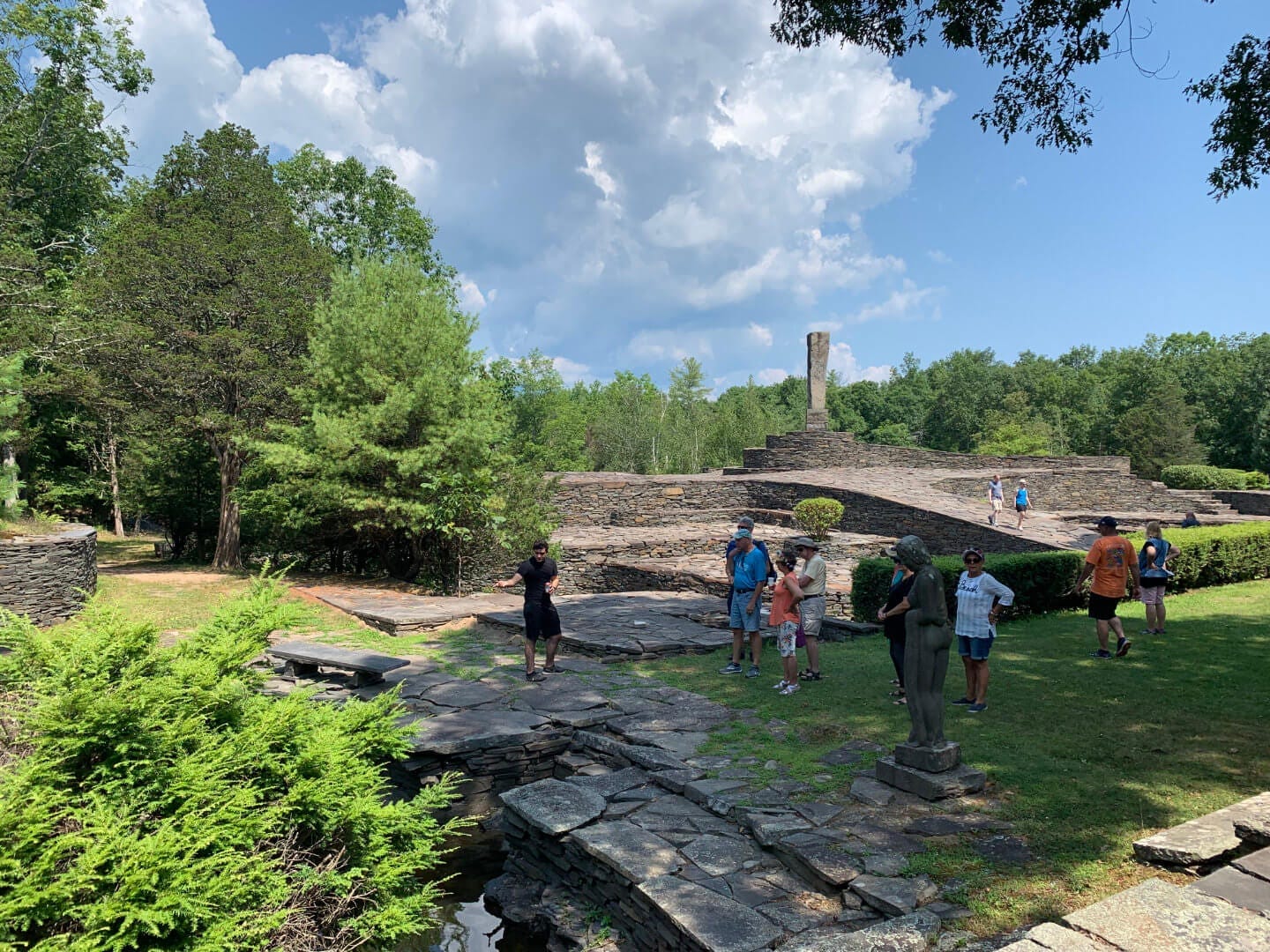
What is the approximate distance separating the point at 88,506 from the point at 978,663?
3036cm

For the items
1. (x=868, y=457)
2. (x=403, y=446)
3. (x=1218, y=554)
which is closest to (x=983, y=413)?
(x=868, y=457)

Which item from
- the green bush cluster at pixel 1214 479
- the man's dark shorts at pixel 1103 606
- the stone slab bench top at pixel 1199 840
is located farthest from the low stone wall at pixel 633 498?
the green bush cluster at pixel 1214 479

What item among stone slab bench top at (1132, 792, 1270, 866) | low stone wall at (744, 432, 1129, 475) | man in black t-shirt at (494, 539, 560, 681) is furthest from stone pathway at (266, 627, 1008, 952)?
low stone wall at (744, 432, 1129, 475)

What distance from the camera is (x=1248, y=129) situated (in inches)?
282

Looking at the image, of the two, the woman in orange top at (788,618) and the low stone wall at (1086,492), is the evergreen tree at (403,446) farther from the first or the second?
the low stone wall at (1086,492)

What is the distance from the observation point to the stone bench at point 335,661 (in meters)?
7.82

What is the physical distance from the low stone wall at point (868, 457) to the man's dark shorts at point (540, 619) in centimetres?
1868

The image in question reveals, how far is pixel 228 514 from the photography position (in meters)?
16.6

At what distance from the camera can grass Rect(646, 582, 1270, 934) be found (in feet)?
12.5

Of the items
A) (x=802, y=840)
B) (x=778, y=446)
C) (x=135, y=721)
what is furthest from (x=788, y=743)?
(x=778, y=446)

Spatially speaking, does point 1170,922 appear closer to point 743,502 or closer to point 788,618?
point 788,618

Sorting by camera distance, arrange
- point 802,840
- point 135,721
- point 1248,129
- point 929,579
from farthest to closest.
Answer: point 1248,129 → point 929,579 → point 802,840 → point 135,721

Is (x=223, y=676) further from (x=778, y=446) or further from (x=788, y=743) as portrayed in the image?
(x=778, y=446)

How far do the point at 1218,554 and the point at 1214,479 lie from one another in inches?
783
